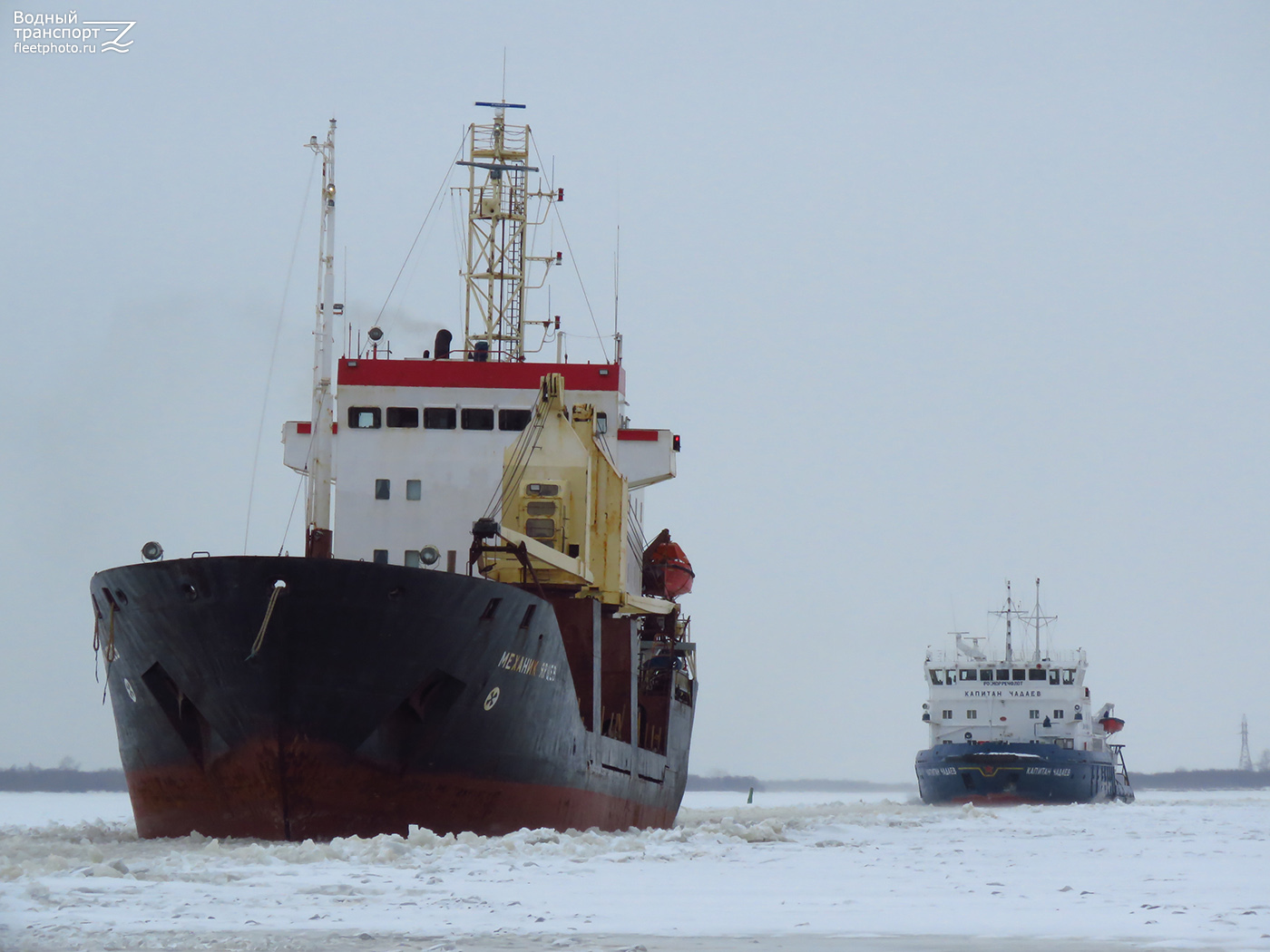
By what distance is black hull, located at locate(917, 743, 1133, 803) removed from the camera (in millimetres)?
50781

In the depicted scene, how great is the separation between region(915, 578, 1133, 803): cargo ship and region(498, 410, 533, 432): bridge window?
29236 millimetres

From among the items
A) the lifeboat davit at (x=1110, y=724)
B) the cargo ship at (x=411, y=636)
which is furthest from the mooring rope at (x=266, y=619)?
the lifeboat davit at (x=1110, y=724)

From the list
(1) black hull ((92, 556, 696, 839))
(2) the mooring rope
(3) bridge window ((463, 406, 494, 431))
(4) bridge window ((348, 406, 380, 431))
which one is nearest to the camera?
(2) the mooring rope

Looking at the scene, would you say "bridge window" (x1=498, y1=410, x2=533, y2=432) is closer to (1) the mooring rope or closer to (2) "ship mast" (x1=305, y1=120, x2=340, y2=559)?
(2) "ship mast" (x1=305, y1=120, x2=340, y2=559)

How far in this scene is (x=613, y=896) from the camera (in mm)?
12969

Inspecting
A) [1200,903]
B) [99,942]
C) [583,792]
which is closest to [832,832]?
[583,792]

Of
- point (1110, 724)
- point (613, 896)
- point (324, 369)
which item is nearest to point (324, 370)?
point (324, 369)

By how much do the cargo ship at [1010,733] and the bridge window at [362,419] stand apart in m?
30.8

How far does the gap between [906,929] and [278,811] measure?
9.39 meters

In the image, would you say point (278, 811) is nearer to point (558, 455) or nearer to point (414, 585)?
point (414, 585)

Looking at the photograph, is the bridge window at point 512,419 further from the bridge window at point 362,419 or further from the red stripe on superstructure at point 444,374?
the bridge window at point 362,419

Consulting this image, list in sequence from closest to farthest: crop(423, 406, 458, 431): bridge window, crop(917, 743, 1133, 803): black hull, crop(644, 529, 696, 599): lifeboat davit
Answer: crop(423, 406, 458, 431): bridge window → crop(644, 529, 696, 599): lifeboat davit → crop(917, 743, 1133, 803): black hull

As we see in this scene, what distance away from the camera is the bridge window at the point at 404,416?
2728cm

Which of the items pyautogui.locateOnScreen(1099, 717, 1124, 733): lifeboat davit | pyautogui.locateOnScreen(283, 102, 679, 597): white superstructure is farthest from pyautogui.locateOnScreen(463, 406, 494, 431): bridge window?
pyautogui.locateOnScreen(1099, 717, 1124, 733): lifeboat davit
